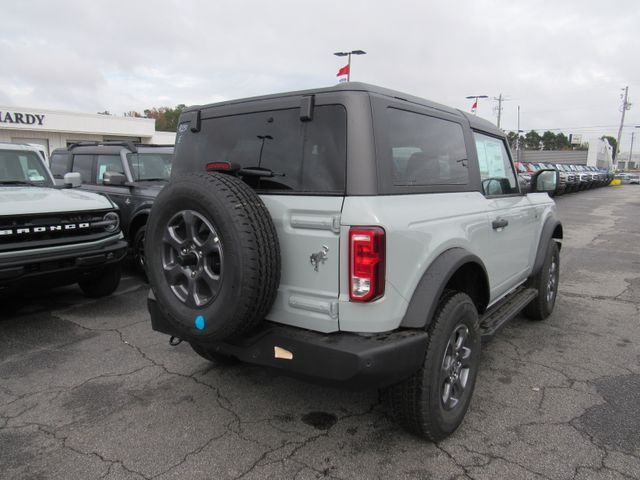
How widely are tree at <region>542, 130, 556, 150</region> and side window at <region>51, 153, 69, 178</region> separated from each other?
106m

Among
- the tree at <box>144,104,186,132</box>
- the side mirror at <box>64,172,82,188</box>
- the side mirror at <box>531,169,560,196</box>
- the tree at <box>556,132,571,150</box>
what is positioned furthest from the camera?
the tree at <box>556,132,571,150</box>

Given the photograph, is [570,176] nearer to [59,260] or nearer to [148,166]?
[148,166]

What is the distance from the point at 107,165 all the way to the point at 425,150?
19.1 ft

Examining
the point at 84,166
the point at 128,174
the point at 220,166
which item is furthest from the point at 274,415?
the point at 84,166

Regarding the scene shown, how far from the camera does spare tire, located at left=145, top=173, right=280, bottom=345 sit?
229 centimetres

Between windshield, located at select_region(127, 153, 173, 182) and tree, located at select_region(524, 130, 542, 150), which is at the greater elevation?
tree, located at select_region(524, 130, 542, 150)

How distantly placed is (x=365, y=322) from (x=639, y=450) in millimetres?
1754

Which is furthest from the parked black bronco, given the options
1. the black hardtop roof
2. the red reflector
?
the red reflector

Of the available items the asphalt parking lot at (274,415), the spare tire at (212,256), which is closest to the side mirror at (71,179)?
the asphalt parking lot at (274,415)

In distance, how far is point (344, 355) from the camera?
224cm

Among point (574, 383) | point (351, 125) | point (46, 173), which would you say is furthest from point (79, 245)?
point (574, 383)

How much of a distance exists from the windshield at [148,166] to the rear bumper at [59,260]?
6.32ft

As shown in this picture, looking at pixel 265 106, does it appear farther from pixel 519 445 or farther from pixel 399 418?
pixel 519 445

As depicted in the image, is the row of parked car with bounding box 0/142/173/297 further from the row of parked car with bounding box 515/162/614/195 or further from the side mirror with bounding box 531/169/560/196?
the row of parked car with bounding box 515/162/614/195
